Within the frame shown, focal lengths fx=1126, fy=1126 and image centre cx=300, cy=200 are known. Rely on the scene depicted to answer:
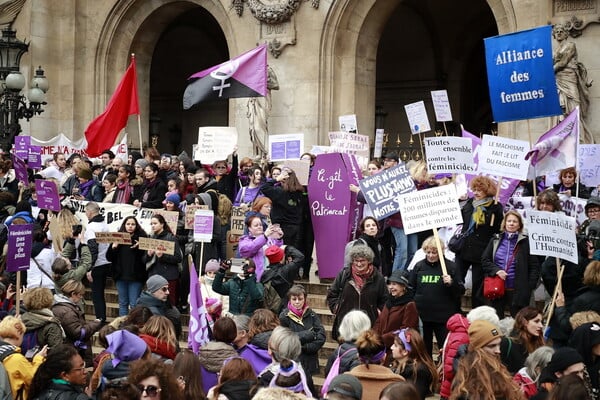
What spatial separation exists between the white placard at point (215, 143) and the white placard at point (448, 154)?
4.51 meters

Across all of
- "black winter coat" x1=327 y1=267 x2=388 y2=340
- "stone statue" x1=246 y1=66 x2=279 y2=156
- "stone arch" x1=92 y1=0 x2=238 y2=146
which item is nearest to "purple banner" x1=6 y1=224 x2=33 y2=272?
"black winter coat" x1=327 y1=267 x2=388 y2=340

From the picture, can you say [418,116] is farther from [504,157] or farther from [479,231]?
[479,231]

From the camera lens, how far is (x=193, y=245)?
46.0 ft

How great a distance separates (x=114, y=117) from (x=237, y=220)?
6016mm

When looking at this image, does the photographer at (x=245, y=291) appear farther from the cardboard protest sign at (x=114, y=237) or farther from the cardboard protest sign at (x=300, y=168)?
the cardboard protest sign at (x=300, y=168)

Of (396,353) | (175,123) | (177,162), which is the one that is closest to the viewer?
(396,353)

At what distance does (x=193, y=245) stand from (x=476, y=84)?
13843 mm

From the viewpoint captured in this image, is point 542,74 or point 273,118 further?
point 273,118

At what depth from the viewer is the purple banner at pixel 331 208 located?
46.2ft

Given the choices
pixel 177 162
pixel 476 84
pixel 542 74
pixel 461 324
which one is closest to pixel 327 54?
pixel 177 162

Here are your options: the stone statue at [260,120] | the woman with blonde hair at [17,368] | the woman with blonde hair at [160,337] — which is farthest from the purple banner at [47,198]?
the stone statue at [260,120]

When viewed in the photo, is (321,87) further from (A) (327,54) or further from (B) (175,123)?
(B) (175,123)

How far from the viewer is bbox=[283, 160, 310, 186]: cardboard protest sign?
48.2 feet

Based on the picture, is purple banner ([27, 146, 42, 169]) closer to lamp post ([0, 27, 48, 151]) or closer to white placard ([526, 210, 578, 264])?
lamp post ([0, 27, 48, 151])
